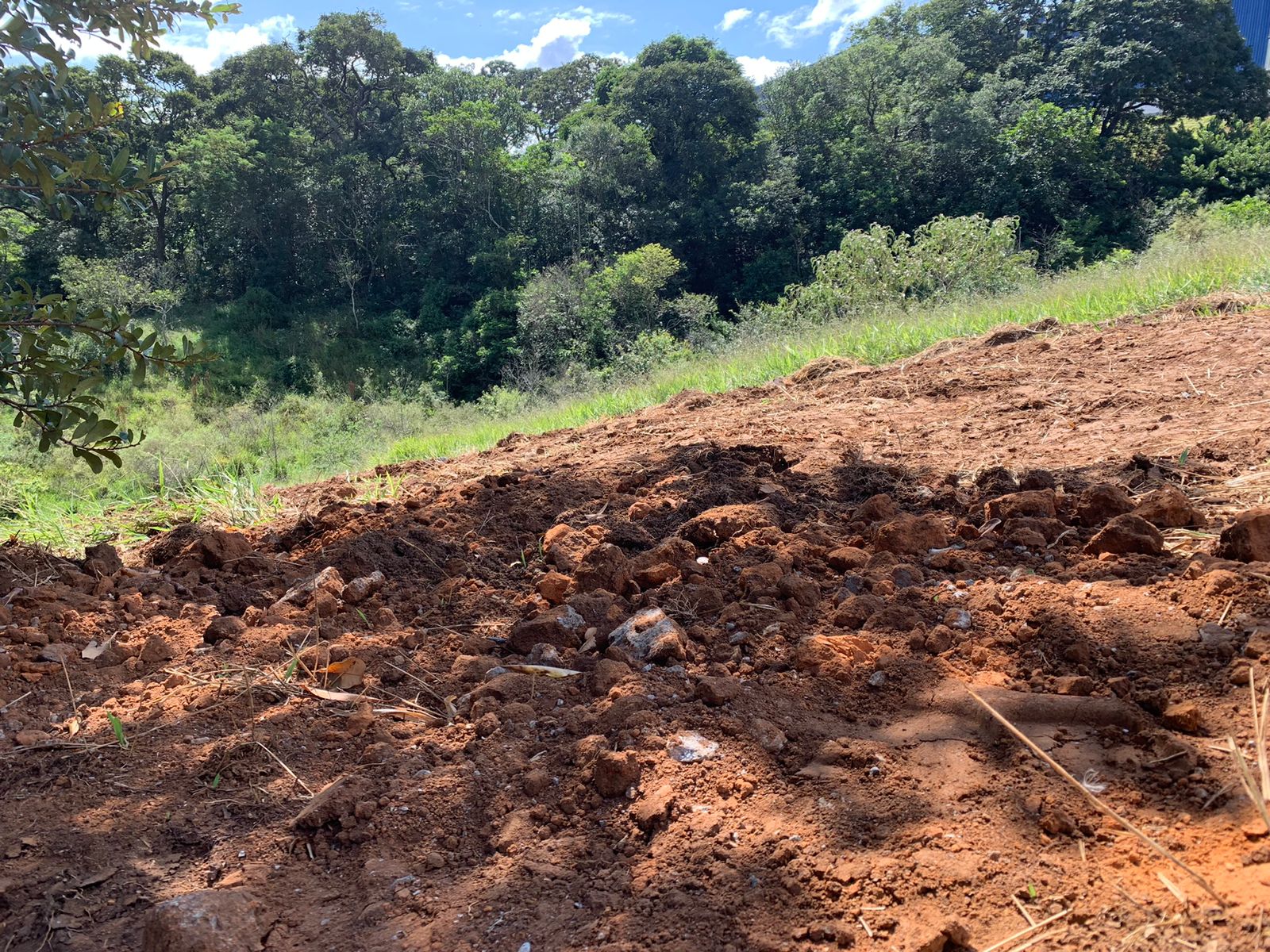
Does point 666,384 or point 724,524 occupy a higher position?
point 724,524

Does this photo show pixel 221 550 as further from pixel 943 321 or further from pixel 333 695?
pixel 943 321

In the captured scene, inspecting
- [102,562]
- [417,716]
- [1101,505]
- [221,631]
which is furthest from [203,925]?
[1101,505]

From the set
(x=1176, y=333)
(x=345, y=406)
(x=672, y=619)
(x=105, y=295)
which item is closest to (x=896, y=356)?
(x=1176, y=333)

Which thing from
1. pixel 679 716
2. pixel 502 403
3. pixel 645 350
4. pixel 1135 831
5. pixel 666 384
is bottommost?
pixel 502 403

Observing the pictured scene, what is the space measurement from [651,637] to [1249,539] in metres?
1.39

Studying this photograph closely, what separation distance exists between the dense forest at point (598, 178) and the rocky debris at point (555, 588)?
81.0ft

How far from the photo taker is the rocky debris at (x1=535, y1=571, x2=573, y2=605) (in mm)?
2391

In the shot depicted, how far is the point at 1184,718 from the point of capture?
1.41m

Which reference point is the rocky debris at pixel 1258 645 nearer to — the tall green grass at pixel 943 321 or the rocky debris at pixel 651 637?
the rocky debris at pixel 651 637

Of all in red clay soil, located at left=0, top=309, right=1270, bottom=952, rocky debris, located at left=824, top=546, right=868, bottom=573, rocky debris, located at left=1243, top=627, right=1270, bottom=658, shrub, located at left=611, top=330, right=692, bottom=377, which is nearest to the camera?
red clay soil, located at left=0, top=309, right=1270, bottom=952

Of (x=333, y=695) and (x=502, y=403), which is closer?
(x=333, y=695)

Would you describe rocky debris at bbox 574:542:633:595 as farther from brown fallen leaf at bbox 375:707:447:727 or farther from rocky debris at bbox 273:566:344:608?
rocky debris at bbox 273:566:344:608

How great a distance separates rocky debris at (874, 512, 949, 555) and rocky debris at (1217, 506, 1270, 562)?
0.68 m

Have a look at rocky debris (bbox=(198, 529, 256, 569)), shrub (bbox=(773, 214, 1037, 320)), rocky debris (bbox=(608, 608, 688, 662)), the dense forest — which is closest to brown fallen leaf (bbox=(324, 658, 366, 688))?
rocky debris (bbox=(608, 608, 688, 662))
